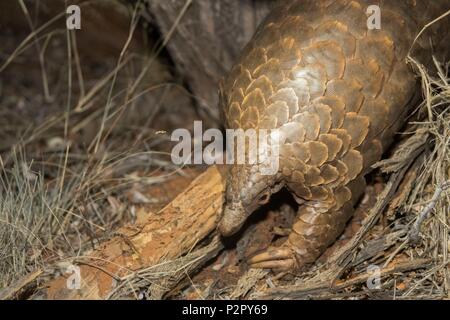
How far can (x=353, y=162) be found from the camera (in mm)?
2611

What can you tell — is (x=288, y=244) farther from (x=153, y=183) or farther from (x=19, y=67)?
(x=19, y=67)

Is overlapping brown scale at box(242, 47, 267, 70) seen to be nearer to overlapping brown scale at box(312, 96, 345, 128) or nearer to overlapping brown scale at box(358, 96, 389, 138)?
overlapping brown scale at box(312, 96, 345, 128)

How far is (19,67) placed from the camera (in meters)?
4.54

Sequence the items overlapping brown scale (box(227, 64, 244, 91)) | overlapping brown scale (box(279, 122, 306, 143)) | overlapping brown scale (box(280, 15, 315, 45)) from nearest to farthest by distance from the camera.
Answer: overlapping brown scale (box(279, 122, 306, 143)) < overlapping brown scale (box(280, 15, 315, 45)) < overlapping brown scale (box(227, 64, 244, 91))

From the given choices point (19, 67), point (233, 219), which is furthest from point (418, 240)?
point (19, 67)

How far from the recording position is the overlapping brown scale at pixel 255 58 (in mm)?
2666

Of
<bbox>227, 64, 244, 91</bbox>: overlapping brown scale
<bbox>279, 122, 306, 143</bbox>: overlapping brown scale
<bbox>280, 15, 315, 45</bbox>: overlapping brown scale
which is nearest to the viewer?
<bbox>279, 122, 306, 143</bbox>: overlapping brown scale

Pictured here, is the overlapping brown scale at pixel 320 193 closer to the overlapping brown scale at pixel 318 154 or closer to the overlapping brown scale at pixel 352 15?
the overlapping brown scale at pixel 318 154

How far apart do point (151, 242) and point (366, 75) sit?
1.17m

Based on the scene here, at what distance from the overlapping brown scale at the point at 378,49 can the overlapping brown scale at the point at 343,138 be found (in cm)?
32

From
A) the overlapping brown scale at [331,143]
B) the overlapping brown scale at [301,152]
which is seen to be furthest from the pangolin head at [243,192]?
the overlapping brown scale at [331,143]

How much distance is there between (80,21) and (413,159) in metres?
2.07

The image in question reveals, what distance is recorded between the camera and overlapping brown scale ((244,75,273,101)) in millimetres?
2580

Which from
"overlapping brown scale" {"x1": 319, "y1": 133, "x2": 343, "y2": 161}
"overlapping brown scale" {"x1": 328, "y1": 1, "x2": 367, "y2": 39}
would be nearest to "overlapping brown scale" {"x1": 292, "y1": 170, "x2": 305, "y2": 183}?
"overlapping brown scale" {"x1": 319, "y1": 133, "x2": 343, "y2": 161}
